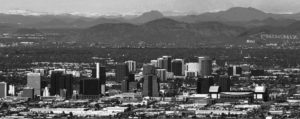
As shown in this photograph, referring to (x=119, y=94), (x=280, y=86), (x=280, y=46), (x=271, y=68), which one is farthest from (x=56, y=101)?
(x=280, y=46)

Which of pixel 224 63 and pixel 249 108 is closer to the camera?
pixel 249 108

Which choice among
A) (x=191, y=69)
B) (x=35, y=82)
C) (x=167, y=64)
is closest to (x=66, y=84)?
(x=35, y=82)

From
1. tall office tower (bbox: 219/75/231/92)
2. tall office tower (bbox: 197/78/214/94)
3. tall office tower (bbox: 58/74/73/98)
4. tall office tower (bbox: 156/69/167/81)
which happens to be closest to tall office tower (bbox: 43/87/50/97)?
tall office tower (bbox: 58/74/73/98)

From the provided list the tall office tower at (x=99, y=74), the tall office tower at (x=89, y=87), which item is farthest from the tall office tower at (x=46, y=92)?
the tall office tower at (x=99, y=74)

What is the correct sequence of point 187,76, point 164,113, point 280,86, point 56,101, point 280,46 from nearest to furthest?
point 164,113 < point 56,101 < point 280,86 < point 187,76 < point 280,46

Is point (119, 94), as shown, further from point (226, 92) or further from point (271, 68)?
A: point (271, 68)

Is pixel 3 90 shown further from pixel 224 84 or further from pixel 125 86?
pixel 224 84

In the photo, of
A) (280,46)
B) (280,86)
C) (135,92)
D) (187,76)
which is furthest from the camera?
(280,46)
